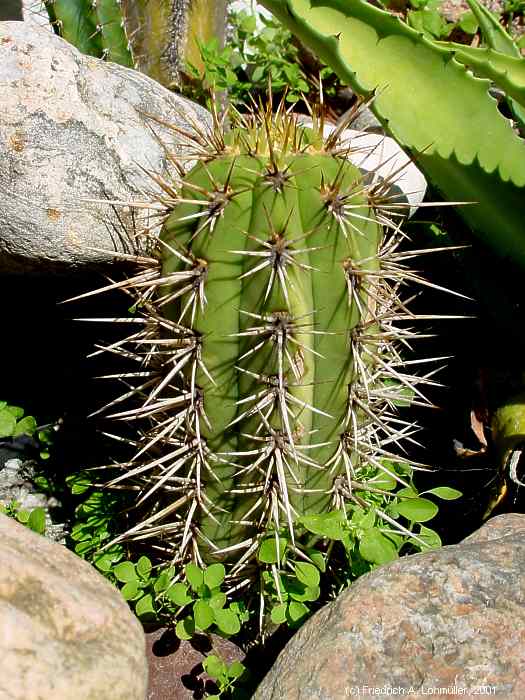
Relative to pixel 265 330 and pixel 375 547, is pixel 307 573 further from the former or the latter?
pixel 265 330

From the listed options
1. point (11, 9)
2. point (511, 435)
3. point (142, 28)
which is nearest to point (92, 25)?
point (142, 28)

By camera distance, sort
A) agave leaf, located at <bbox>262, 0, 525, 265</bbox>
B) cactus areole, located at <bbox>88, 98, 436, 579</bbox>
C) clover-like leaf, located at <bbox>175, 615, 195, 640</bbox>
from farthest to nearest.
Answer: agave leaf, located at <bbox>262, 0, 525, 265</bbox>
clover-like leaf, located at <bbox>175, 615, 195, 640</bbox>
cactus areole, located at <bbox>88, 98, 436, 579</bbox>

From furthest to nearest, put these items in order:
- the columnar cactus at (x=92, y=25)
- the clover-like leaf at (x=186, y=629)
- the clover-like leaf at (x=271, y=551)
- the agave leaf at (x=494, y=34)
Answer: the columnar cactus at (x=92, y=25), the agave leaf at (x=494, y=34), the clover-like leaf at (x=186, y=629), the clover-like leaf at (x=271, y=551)

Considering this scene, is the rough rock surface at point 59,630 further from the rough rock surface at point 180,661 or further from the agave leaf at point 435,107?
the agave leaf at point 435,107

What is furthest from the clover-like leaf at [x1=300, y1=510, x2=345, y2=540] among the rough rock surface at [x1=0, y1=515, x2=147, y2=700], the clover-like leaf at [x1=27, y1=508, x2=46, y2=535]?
the clover-like leaf at [x1=27, y1=508, x2=46, y2=535]

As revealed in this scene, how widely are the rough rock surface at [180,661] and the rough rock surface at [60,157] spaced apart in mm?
897

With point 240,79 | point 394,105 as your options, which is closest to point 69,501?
point 394,105

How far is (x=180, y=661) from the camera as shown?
6.11 ft

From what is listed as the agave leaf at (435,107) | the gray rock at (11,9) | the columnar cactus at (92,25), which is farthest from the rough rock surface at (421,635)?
Result: the gray rock at (11,9)

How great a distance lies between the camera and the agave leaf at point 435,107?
2182 mm

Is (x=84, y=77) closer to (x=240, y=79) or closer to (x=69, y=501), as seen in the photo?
(x=69, y=501)

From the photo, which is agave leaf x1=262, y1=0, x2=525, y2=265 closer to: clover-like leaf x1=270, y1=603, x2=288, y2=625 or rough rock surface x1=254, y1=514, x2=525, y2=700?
rough rock surface x1=254, y1=514, x2=525, y2=700

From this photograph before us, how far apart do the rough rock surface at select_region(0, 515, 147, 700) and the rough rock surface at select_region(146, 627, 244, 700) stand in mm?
322

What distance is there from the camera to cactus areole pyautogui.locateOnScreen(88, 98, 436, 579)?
1.52 metres
